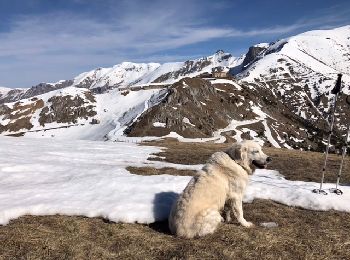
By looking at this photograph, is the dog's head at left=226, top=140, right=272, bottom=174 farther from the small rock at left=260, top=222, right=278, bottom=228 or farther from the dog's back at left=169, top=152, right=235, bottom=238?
the small rock at left=260, top=222, right=278, bottom=228

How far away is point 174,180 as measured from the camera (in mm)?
18047

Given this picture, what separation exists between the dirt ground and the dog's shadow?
0.07 meters

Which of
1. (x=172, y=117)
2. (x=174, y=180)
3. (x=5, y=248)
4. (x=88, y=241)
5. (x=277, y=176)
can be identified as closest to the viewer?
(x=5, y=248)

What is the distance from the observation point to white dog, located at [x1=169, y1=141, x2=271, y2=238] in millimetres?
11984

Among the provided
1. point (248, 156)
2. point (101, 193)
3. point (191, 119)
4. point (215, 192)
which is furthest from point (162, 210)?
point (191, 119)

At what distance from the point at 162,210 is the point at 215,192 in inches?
97.5

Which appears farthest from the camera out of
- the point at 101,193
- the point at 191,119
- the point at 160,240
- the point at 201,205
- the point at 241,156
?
the point at 191,119

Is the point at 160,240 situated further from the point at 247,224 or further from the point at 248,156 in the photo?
the point at 248,156

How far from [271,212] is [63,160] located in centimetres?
1511

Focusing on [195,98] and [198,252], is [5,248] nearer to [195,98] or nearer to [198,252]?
[198,252]

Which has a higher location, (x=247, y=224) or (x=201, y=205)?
(x=201, y=205)

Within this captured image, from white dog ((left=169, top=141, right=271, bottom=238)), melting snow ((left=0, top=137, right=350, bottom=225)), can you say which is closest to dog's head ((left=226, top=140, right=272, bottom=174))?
white dog ((left=169, top=141, right=271, bottom=238))

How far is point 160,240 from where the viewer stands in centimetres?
1164

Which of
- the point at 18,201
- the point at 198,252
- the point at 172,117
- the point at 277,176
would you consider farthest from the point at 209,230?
the point at 172,117
